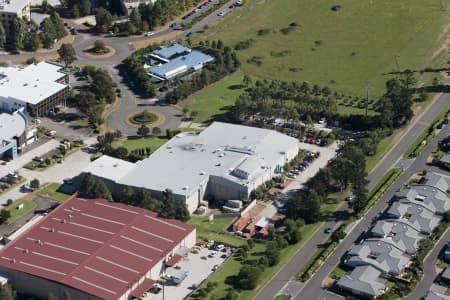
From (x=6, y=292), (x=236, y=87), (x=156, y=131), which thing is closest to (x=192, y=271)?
(x=6, y=292)

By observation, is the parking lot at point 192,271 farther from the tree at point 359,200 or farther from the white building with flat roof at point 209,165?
the tree at point 359,200

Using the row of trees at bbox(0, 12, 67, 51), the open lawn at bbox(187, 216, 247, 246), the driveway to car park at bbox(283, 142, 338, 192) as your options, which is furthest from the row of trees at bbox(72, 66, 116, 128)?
the driveway to car park at bbox(283, 142, 338, 192)

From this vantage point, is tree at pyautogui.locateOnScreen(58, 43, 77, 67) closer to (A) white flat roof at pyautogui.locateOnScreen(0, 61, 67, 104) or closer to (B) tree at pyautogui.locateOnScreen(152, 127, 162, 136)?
(A) white flat roof at pyautogui.locateOnScreen(0, 61, 67, 104)

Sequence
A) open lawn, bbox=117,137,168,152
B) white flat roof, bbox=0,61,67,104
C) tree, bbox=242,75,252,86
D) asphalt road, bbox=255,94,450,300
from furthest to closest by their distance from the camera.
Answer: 1. tree, bbox=242,75,252,86
2. white flat roof, bbox=0,61,67,104
3. open lawn, bbox=117,137,168,152
4. asphalt road, bbox=255,94,450,300

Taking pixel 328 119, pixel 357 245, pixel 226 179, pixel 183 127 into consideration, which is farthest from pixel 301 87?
pixel 357 245

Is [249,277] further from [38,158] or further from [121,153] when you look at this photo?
[38,158]

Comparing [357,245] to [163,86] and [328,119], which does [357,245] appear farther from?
[163,86]
